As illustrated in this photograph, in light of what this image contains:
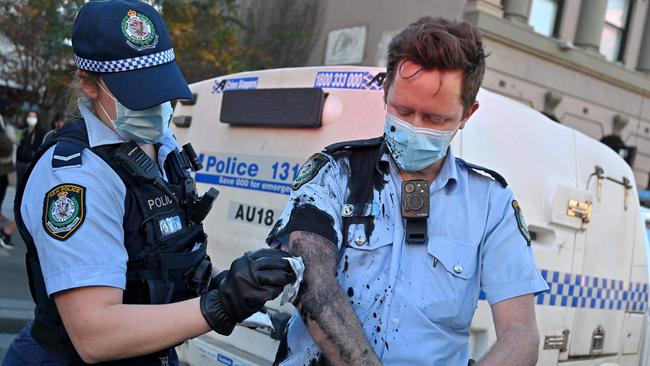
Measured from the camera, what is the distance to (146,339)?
4.52 ft

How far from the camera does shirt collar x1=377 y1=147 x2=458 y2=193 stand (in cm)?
176

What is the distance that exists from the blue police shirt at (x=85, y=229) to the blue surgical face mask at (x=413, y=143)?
746 millimetres

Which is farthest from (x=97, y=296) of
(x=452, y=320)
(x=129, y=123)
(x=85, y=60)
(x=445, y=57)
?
(x=445, y=57)

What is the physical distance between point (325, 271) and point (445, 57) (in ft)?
2.06

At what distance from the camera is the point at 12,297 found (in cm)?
566

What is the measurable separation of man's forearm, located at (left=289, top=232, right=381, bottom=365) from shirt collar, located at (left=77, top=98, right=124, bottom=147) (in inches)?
22.7

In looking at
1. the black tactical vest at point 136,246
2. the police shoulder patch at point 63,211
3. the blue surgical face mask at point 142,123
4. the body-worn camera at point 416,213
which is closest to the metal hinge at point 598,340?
the body-worn camera at point 416,213

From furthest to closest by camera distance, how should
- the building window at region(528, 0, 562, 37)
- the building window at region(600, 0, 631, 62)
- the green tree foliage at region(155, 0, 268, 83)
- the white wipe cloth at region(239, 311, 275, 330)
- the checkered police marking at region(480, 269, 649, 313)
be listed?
the building window at region(600, 0, 631, 62), the building window at region(528, 0, 562, 37), the green tree foliage at region(155, 0, 268, 83), the checkered police marking at region(480, 269, 649, 313), the white wipe cloth at region(239, 311, 275, 330)

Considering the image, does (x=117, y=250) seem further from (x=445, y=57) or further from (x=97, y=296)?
(x=445, y=57)

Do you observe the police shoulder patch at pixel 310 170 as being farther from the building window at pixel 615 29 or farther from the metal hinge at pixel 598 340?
the building window at pixel 615 29

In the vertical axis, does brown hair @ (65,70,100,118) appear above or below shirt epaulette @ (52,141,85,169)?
above

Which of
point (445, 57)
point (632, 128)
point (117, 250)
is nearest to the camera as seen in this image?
point (117, 250)

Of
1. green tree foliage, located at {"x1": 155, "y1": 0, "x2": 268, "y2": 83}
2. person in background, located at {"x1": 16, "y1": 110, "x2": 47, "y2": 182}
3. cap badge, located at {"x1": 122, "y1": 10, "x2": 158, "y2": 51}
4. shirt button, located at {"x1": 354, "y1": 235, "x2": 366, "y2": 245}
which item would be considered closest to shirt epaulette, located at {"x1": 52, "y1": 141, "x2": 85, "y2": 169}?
cap badge, located at {"x1": 122, "y1": 10, "x2": 158, "y2": 51}

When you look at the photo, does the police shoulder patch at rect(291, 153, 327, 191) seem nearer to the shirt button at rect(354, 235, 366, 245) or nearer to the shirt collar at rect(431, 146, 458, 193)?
the shirt button at rect(354, 235, 366, 245)
